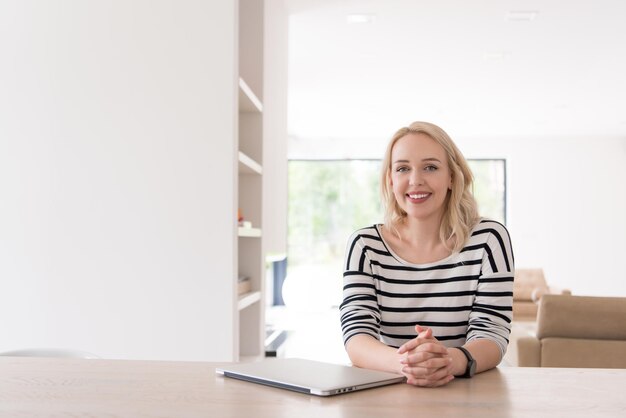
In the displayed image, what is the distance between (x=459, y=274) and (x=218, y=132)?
121cm

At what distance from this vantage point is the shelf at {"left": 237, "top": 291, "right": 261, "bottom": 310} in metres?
2.91

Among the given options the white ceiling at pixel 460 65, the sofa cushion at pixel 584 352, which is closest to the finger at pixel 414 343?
the sofa cushion at pixel 584 352

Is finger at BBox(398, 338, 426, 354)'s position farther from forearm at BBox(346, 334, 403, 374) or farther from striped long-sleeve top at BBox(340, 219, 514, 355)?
striped long-sleeve top at BBox(340, 219, 514, 355)

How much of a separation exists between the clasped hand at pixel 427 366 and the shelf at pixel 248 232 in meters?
1.58

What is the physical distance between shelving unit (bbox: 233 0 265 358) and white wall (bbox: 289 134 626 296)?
25.2 feet

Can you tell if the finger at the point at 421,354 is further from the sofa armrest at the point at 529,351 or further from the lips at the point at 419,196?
the sofa armrest at the point at 529,351

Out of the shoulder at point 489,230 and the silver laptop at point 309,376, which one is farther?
the shoulder at point 489,230

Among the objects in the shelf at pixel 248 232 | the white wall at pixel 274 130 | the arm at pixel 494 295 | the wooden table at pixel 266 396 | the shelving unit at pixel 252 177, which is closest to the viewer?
the wooden table at pixel 266 396

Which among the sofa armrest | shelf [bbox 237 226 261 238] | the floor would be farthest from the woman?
the sofa armrest

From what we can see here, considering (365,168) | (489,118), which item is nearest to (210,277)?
(489,118)

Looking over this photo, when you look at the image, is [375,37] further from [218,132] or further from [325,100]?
[218,132]

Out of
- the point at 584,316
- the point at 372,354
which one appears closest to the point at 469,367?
the point at 372,354

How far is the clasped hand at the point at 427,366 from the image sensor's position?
4.23 feet

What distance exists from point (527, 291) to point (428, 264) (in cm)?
685
